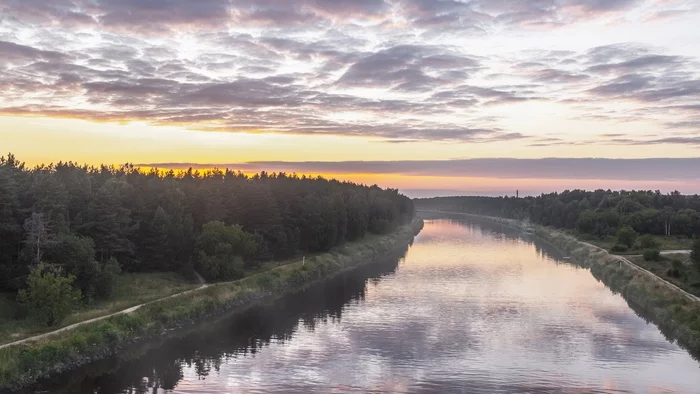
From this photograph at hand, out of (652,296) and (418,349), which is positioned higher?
(652,296)

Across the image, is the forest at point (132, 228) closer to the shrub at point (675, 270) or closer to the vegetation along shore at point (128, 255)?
the vegetation along shore at point (128, 255)

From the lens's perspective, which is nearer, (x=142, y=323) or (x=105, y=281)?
(x=142, y=323)

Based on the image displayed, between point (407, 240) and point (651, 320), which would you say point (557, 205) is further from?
point (651, 320)

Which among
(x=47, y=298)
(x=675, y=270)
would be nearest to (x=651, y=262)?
(x=675, y=270)

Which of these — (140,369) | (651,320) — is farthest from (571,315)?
(140,369)

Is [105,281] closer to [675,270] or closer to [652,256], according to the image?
[675,270]

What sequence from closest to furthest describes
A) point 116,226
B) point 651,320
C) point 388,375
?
point 388,375, point 651,320, point 116,226
